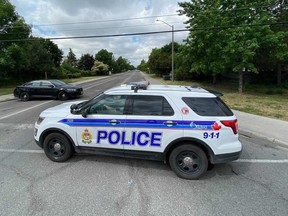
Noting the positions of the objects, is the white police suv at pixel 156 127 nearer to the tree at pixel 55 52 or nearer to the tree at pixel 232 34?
the tree at pixel 232 34

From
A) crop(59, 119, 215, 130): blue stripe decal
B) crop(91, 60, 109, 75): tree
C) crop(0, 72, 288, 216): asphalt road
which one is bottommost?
crop(0, 72, 288, 216): asphalt road

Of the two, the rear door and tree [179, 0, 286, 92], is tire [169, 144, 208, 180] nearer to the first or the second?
the rear door

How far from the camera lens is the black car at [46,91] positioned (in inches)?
573

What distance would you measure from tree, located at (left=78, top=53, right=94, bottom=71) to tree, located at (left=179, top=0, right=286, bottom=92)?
6937 cm

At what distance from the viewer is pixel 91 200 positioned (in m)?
3.09

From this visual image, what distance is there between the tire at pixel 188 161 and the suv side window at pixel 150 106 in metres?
0.74

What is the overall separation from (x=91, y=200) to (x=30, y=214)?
83cm

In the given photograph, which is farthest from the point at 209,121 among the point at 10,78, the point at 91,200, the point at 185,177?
the point at 10,78

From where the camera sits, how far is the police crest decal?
4132 millimetres

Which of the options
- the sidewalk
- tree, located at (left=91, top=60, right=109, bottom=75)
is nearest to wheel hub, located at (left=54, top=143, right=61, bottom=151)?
the sidewalk

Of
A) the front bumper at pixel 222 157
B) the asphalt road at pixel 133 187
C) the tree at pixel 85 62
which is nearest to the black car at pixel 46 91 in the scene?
the asphalt road at pixel 133 187

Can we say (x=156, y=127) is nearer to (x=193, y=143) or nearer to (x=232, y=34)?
(x=193, y=143)

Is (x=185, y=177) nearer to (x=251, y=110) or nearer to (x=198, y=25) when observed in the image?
(x=251, y=110)

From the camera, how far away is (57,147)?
4.45 meters
